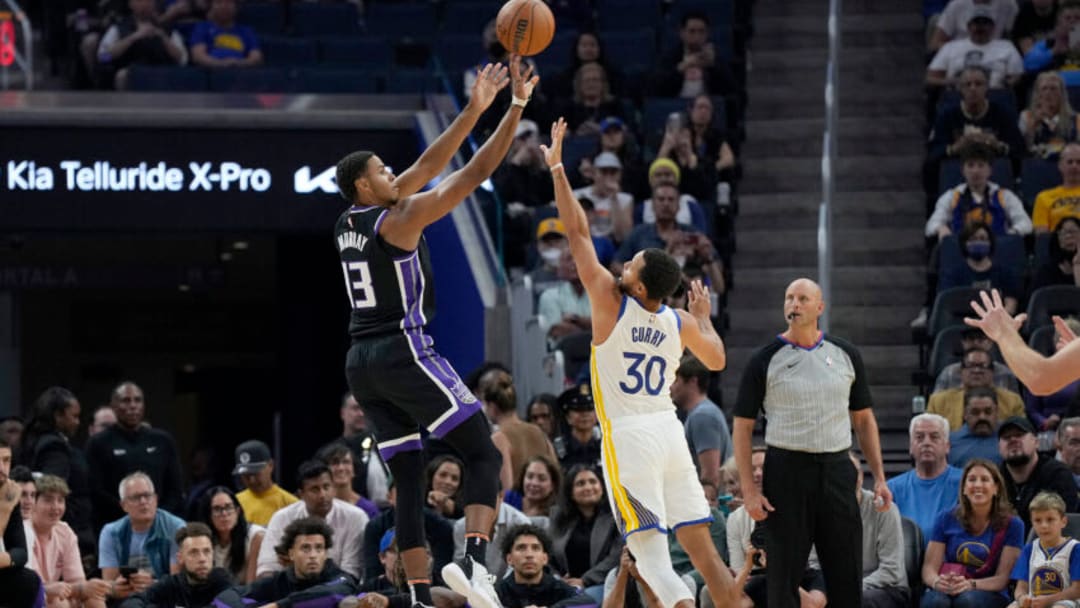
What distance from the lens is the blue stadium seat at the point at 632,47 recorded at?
1911cm

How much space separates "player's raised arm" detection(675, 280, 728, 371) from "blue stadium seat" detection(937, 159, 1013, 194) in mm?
6761

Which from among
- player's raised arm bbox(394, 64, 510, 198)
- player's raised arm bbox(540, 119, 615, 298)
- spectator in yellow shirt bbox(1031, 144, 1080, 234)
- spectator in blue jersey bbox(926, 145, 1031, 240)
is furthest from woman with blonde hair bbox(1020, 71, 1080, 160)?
player's raised arm bbox(394, 64, 510, 198)

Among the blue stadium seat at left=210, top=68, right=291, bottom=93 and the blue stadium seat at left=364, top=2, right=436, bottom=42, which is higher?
the blue stadium seat at left=364, top=2, right=436, bottom=42

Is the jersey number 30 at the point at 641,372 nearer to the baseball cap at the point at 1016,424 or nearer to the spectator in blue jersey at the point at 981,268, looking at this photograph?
the baseball cap at the point at 1016,424

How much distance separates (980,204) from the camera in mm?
15094

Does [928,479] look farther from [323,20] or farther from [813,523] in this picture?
[323,20]

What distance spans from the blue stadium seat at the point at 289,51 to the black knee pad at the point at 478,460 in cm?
1126

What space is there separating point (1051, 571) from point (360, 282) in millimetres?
4713

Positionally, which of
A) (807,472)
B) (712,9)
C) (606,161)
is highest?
(712,9)

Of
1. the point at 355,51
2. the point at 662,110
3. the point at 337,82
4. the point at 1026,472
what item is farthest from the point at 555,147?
the point at 355,51

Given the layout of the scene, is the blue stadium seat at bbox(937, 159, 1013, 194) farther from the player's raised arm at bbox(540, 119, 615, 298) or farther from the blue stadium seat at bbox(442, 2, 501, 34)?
the player's raised arm at bbox(540, 119, 615, 298)

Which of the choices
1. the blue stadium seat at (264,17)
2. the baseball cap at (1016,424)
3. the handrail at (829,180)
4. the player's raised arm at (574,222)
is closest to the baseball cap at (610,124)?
the handrail at (829,180)

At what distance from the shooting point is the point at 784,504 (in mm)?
9672

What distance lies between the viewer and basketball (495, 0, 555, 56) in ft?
30.1
